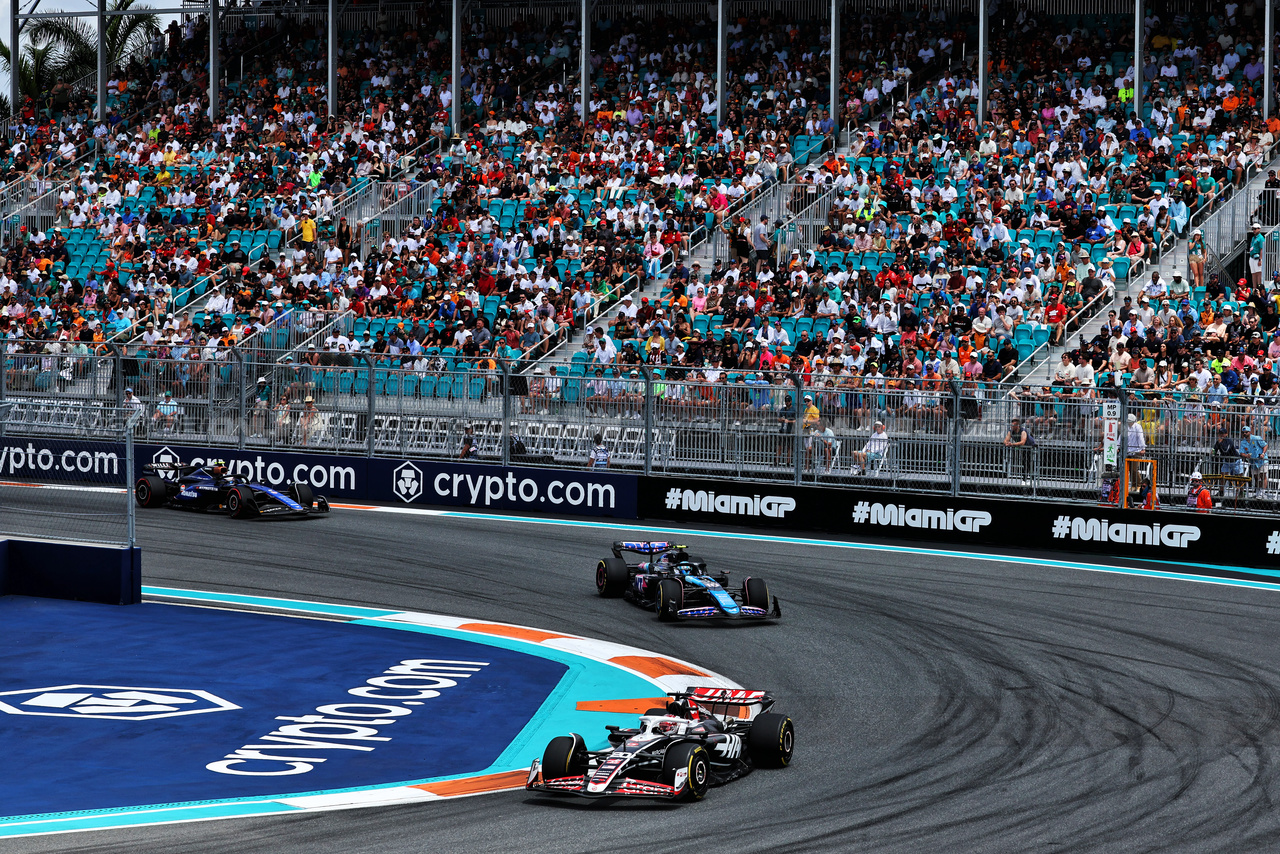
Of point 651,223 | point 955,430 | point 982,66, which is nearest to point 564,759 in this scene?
point 955,430

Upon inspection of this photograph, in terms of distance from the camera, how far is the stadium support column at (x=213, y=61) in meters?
39.3

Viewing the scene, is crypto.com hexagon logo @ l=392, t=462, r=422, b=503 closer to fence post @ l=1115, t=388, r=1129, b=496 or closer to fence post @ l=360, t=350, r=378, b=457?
fence post @ l=360, t=350, r=378, b=457

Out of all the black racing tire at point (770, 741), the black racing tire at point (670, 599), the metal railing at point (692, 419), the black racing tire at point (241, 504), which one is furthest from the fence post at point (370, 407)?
A: the black racing tire at point (770, 741)

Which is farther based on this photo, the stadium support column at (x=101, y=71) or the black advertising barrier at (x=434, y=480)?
the stadium support column at (x=101, y=71)

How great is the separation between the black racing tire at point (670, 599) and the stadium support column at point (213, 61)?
28.0 metres

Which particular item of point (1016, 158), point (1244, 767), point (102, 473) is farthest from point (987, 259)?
point (1244, 767)

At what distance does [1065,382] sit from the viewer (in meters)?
22.2

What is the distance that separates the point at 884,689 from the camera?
12727 mm

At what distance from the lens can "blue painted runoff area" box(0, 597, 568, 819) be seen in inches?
400

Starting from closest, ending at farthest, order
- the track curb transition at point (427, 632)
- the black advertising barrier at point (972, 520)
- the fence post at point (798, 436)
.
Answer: the track curb transition at point (427, 632) → the black advertising barrier at point (972, 520) → the fence post at point (798, 436)

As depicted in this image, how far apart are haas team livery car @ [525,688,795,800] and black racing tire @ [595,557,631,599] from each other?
18.8 feet

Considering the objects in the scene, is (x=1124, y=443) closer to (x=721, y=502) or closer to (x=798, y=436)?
(x=798, y=436)

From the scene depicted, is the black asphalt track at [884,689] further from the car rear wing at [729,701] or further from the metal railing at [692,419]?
the metal railing at [692,419]

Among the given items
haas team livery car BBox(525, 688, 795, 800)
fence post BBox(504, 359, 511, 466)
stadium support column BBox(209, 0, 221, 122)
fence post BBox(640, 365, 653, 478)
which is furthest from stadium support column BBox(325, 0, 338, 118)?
haas team livery car BBox(525, 688, 795, 800)
